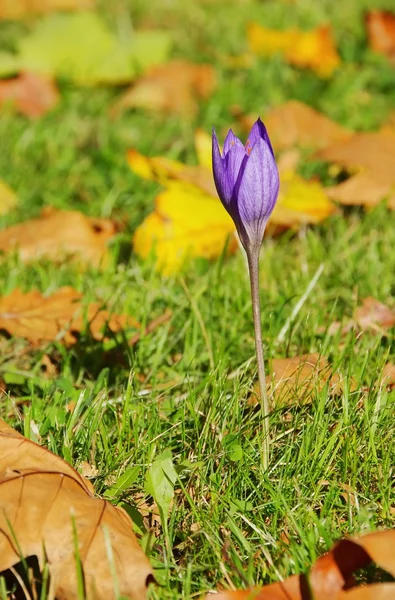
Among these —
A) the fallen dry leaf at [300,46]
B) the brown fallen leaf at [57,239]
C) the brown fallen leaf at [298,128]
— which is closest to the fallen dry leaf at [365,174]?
the brown fallen leaf at [298,128]

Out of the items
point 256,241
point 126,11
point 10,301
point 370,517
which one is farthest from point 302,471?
→ point 126,11

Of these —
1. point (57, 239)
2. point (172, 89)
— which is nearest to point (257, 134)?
point (57, 239)

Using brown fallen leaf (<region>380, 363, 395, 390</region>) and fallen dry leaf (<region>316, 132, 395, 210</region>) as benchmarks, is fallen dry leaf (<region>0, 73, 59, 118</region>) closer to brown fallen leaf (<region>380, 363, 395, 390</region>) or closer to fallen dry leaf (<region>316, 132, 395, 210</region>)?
fallen dry leaf (<region>316, 132, 395, 210</region>)

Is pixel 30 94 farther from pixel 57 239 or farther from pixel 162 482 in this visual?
pixel 162 482

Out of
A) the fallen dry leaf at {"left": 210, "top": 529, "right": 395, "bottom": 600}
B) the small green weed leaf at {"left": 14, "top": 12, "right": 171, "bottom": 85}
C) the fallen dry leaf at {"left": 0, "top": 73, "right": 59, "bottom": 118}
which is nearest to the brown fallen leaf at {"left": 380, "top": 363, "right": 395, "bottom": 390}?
the fallen dry leaf at {"left": 210, "top": 529, "right": 395, "bottom": 600}

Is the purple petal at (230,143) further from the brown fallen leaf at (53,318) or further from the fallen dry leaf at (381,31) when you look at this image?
the fallen dry leaf at (381,31)
